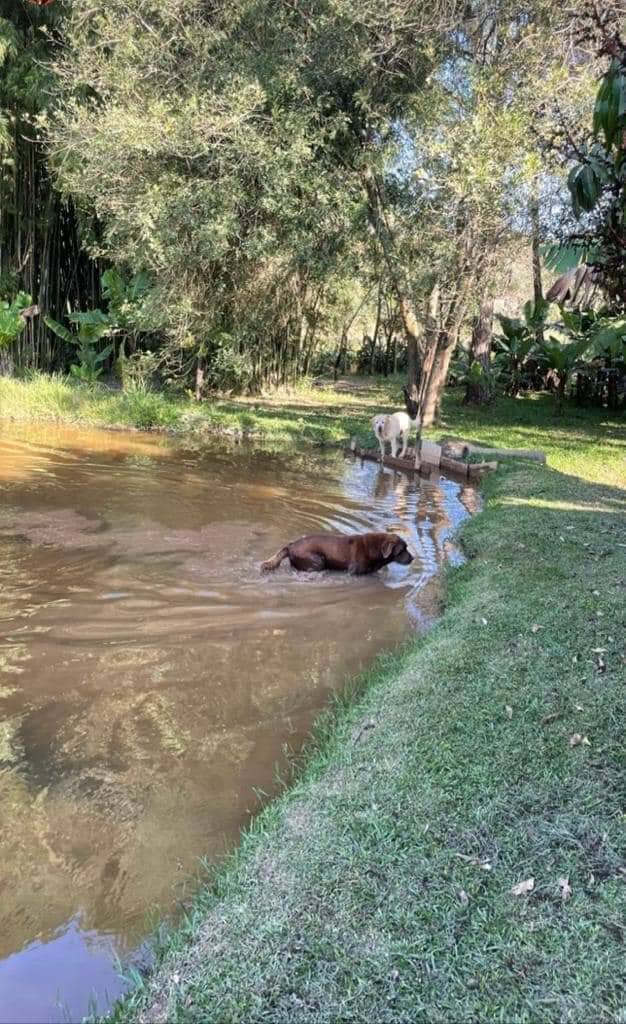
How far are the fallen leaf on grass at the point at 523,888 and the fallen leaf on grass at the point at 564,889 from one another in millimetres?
87

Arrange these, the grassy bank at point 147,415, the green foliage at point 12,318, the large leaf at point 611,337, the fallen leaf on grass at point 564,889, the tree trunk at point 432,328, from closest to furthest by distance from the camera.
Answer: the fallen leaf on grass at point 564,889 < the tree trunk at point 432,328 < the grassy bank at point 147,415 < the large leaf at point 611,337 < the green foliage at point 12,318

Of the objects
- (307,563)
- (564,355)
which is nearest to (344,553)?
(307,563)

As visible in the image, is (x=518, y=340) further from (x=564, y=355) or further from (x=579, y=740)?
(x=579, y=740)

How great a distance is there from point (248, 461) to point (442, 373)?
5.15 metres

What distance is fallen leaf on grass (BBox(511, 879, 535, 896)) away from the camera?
2576mm

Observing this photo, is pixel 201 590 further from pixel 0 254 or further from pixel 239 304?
pixel 0 254

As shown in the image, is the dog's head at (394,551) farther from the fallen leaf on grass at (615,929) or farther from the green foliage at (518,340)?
the green foliage at (518,340)

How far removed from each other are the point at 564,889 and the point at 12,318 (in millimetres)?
16778

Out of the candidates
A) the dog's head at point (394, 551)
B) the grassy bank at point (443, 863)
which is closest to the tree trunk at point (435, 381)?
the dog's head at point (394, 551)

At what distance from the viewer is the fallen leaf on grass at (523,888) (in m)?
2.58

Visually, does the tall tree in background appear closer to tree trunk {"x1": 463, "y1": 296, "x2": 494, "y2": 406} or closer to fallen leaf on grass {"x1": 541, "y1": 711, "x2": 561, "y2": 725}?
tree trunk {"x1": 463, "y1": 296, "x2": 494, "y2": 406}

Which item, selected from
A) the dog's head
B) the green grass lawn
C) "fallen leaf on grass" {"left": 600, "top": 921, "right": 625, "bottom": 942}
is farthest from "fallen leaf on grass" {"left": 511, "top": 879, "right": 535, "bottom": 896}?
the dog's head

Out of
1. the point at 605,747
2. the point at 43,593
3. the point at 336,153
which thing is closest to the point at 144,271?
the point at 336,153

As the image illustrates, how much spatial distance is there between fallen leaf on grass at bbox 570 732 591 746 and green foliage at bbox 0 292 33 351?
16.0 m
